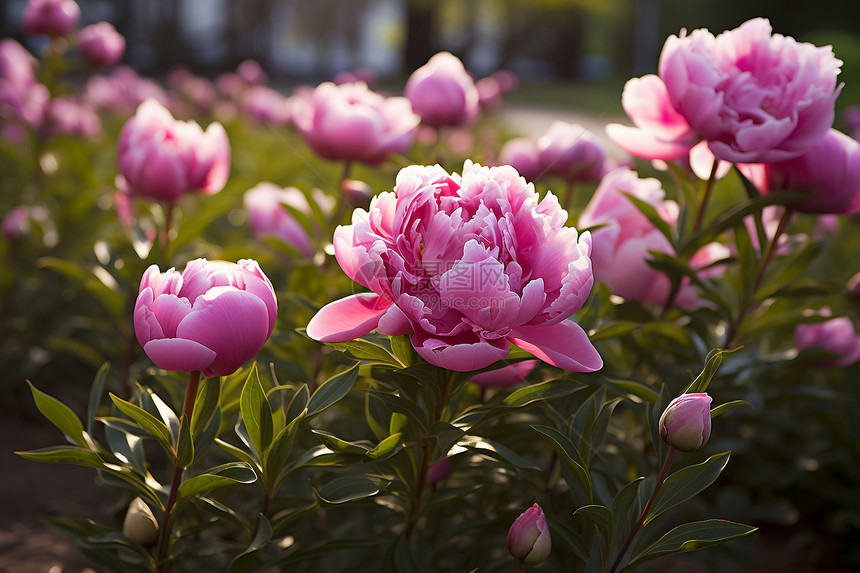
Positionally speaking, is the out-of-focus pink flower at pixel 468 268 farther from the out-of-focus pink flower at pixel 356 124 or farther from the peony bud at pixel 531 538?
the out-of-focus pink flower at pixel 356 124

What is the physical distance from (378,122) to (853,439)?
1515mm

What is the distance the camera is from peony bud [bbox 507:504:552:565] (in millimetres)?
1005

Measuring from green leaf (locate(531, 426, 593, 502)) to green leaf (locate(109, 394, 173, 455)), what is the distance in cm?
51

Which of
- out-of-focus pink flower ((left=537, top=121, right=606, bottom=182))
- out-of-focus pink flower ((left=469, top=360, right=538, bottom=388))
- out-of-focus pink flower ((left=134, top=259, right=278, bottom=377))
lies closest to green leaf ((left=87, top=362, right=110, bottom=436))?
out-of-focus pink flower ((left=134, top=259, right=278, bottom=377))

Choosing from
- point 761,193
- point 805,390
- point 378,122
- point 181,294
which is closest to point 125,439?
point 181,294

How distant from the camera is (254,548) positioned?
3.37ft

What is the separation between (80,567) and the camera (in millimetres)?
1869

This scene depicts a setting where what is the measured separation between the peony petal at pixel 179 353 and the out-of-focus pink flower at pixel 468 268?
5.5 inches

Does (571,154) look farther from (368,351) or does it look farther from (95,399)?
(95,399)

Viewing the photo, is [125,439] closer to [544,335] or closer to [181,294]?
[181,294]

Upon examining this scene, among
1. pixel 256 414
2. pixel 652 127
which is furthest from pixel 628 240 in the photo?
pixel 256 414

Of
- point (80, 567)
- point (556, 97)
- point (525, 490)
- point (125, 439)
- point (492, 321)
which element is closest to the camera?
point (492, 321)

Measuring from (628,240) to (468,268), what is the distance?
699 millimetres

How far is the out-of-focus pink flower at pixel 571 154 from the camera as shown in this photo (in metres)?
1.81
